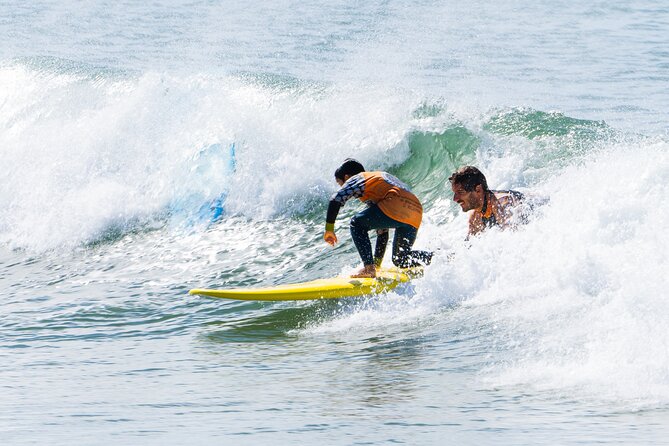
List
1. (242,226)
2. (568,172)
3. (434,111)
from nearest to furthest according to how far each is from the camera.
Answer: (568,172), (242,226), (434,111)

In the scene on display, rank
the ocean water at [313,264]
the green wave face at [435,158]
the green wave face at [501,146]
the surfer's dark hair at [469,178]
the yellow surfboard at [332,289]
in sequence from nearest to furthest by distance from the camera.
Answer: the ocean water at [313,264], the surfer's dark hair at [469,178], the yellow surfboard at [332,289], the green wave face at [501,146], the green wave face at [435,158]

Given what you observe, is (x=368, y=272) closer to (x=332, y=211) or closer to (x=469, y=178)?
(x=332, y=211)

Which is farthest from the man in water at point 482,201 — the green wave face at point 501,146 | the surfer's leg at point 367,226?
the green wave face at point 501,146

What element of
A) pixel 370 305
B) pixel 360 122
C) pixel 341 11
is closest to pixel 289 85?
pixel 360 122

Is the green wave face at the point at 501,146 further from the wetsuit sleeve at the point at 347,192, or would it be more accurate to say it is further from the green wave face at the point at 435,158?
the wetsuit sleeve at the point at 347,192

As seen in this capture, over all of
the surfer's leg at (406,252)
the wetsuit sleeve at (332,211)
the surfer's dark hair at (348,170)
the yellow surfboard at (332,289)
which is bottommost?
the yellow surfboard at (332,289)

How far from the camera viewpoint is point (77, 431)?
546 centimetres

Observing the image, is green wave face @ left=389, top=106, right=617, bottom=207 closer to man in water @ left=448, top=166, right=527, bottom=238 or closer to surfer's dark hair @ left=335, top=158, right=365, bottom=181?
man in water @ left=448, top=166, right=527, bottom=238

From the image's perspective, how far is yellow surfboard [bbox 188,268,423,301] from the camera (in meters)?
8.73

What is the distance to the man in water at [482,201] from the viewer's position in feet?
27.8

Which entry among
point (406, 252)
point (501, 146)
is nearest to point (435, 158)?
point (501, 146)

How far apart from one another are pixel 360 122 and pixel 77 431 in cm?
884

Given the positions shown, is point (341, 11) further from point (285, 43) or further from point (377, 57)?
point (377, 57)

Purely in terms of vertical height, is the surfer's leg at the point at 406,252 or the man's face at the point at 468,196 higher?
the man's face at the point at 468,196
